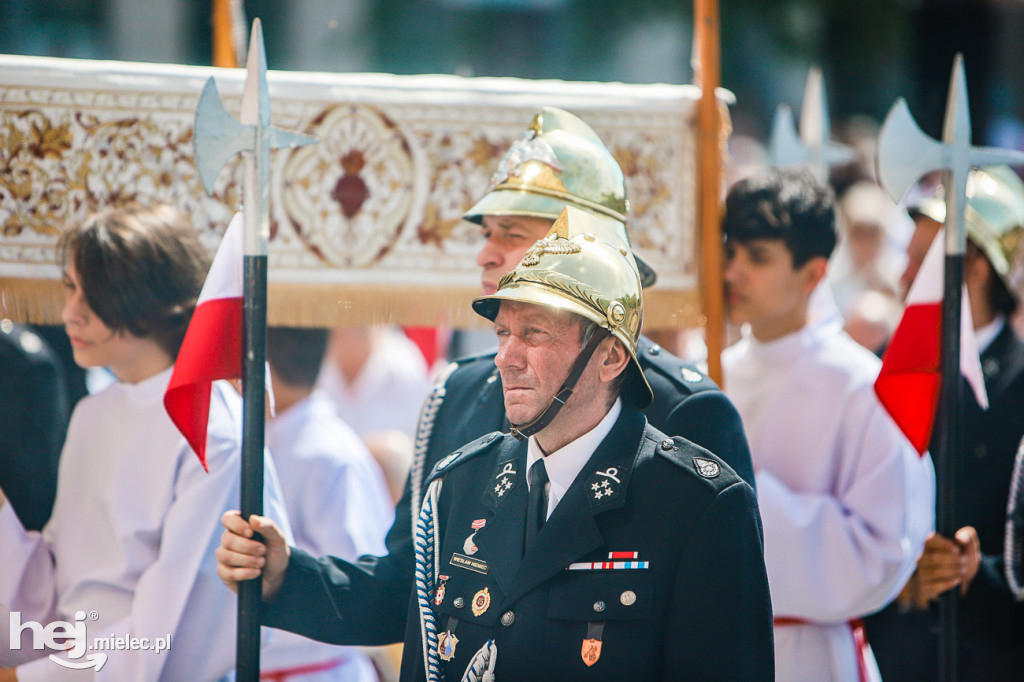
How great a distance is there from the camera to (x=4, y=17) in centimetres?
647

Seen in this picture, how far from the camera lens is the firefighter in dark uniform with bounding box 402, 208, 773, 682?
8.10 ft

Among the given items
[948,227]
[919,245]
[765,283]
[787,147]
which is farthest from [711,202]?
[787,147]

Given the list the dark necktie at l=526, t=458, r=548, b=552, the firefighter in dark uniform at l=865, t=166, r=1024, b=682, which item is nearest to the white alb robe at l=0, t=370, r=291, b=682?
the dark necktie at l=526, t=458, r=548, b=552

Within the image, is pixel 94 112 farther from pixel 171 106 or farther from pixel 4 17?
pixel 4 17

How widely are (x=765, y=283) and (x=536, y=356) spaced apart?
2.01 metres

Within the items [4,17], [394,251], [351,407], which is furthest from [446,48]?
[394,251]

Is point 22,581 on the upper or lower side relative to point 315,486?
lower

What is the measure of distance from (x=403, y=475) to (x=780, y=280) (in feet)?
10.2

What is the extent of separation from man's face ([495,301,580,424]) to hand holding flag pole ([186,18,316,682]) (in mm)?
882

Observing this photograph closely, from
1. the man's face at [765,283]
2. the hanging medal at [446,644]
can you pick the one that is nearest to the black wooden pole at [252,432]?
the hanging medal at [446,644]

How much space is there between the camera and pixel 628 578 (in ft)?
8.22

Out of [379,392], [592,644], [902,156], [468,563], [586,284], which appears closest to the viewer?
[592,644]

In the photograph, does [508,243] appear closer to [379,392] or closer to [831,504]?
[831,504]

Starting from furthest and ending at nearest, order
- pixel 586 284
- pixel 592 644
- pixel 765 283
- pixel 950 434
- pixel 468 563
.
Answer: pixel 765 283 → pixel 950 434 → pixel 468 563 → pixel 586 284 → pixel 592 644
